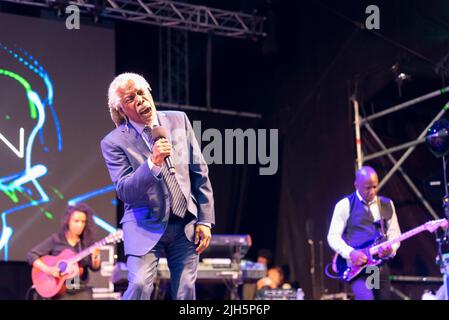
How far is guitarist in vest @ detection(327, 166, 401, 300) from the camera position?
20.4ft

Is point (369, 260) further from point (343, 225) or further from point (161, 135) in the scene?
point (161, 135)

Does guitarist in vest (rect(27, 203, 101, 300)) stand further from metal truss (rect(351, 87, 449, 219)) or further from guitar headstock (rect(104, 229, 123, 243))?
metal truss (rect(351, 87, 449, 219))

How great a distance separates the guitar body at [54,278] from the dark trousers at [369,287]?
315 centimetres

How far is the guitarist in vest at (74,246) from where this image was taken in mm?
7344

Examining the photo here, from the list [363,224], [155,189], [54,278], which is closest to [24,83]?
[54,278]

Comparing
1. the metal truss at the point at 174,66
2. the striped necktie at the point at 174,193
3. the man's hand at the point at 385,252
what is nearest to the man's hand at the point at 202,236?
the striped necktie at the point at 174,193

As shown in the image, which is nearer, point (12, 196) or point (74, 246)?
point (74, 246)

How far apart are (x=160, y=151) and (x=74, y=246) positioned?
4682mm

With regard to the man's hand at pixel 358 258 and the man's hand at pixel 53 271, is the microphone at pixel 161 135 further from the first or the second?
the man's hand at pixel 53 271

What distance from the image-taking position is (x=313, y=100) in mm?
10156

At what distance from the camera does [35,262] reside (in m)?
7.42

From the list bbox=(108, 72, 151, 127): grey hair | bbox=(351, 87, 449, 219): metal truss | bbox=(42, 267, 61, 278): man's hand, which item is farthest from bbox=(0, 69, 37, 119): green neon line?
bbox=(108, 72, 151, 127): grey hair
